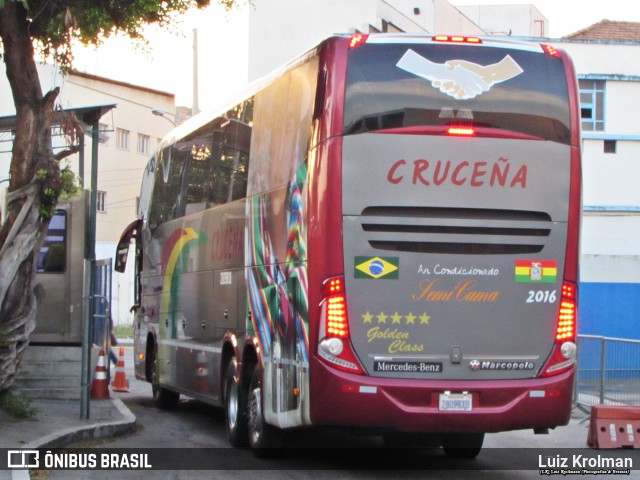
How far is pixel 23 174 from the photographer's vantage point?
13695 millimetres

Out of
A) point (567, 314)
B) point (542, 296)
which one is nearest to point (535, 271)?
point (542, 296)

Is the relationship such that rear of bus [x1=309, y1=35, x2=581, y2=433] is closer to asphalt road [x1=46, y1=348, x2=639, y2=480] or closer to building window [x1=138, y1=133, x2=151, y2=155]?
asphalt road [x1=46, y1=348, x2=639, y2=480]

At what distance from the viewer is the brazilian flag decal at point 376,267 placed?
10.2 m

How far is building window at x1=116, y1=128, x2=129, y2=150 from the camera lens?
5625cm

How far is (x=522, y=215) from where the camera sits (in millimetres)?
10508

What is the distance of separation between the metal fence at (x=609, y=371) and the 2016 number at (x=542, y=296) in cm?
604

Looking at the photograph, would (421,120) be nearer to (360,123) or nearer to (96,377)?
(360,123)

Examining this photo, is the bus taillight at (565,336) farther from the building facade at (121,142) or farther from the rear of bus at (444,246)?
the building facade at (121,142)

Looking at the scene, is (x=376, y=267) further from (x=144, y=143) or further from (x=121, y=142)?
(x=144, y=143)

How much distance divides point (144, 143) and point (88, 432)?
46304 mm

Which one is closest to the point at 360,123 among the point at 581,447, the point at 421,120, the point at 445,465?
the point at 421,120

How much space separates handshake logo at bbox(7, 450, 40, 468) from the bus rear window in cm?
436

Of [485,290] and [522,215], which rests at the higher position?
[522,215]

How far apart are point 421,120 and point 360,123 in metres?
0.58
